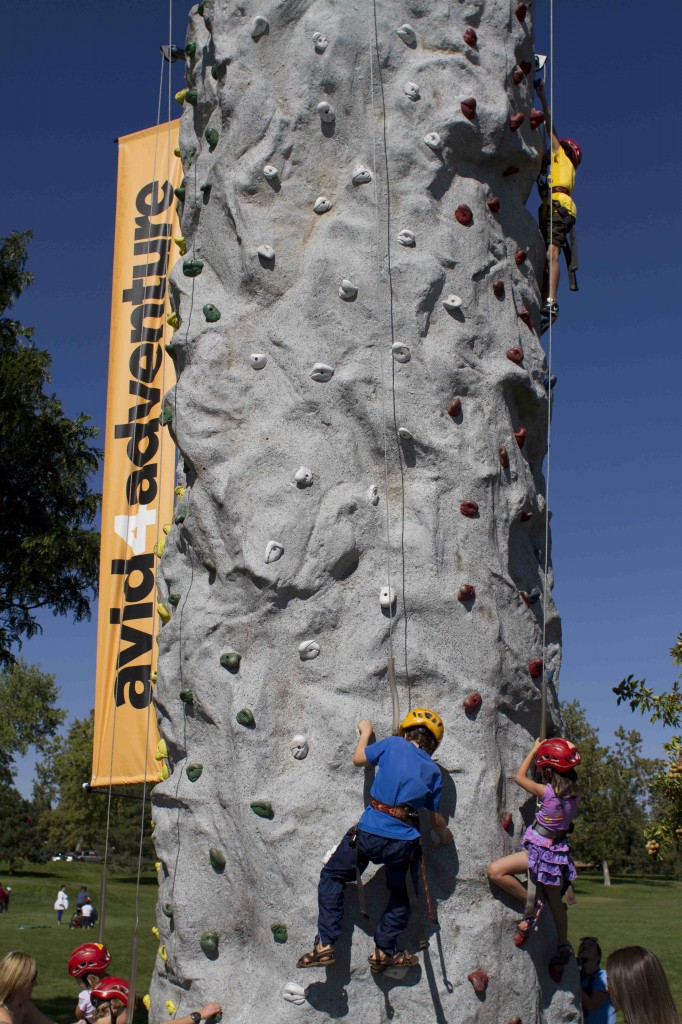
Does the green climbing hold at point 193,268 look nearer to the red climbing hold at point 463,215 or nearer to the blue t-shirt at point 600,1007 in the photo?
the red climbing hold at point 463,215

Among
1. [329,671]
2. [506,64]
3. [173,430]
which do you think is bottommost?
[329,671]

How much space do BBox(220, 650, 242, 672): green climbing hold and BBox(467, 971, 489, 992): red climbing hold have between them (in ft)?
5.57

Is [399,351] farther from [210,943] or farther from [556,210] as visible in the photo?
[210,943]

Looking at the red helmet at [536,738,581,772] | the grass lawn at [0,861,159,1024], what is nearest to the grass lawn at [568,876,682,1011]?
the grass lawn at [0,861,159,1024]

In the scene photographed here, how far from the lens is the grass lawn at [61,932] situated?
487 inches

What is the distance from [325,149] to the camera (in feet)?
17.5

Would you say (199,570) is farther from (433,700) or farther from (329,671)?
(433,700)

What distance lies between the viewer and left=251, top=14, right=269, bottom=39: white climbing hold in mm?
5406

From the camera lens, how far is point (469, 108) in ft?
17.5

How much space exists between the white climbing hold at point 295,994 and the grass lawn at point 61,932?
23.4 feet

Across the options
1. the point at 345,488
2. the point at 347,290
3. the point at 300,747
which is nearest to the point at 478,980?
the point at 300,747

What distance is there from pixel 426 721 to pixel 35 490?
231 inches

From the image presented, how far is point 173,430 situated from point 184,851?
2.12 meters

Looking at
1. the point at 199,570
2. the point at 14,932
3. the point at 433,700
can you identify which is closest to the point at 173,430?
the point at 199,570
